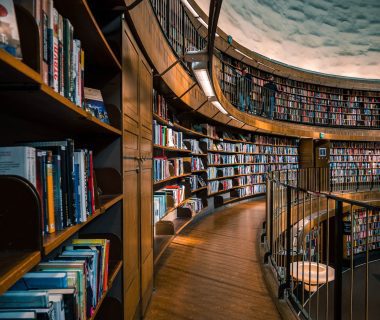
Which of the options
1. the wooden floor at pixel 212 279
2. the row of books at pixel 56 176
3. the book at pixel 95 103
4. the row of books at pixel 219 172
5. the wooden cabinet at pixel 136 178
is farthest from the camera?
the row of books at pixel 219 172

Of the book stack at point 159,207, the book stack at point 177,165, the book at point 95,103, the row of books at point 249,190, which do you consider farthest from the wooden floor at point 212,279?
the row of books at point 249,190

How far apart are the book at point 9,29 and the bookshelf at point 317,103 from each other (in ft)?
27.0

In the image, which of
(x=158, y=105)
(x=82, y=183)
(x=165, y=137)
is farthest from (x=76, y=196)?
(x=165, y=137)

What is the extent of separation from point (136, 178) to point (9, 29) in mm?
1448

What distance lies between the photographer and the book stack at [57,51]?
31.7 inches

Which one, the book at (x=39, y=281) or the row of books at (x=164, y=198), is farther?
the row of books at (x=164, y=198)

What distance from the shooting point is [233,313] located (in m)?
2.34

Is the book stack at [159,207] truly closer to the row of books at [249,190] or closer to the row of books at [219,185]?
the row of books at [219,185]

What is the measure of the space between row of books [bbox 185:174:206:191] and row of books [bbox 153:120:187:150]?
3.15 ft

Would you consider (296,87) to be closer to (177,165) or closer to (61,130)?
(177,165)

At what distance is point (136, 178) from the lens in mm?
2004

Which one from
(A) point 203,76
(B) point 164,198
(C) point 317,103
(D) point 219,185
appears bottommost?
(D) point 219,185

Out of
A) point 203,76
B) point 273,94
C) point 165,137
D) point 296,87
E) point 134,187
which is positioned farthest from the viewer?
point 296,87

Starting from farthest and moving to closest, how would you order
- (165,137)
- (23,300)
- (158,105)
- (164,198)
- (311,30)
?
(311,30), (165,137), (158,105), (164,198), (23,300)
